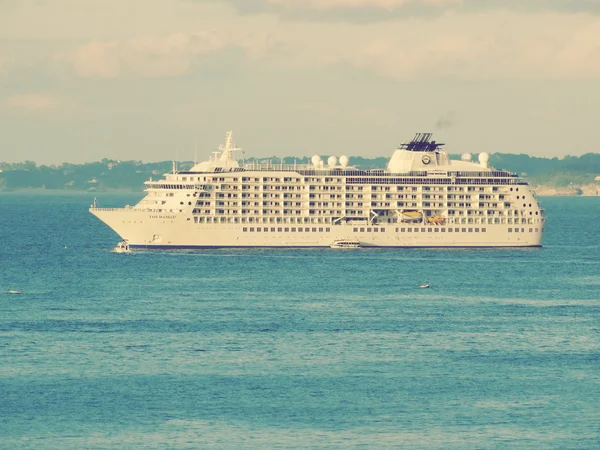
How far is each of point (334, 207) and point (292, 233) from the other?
5928 millimetres

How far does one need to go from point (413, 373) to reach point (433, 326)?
17.2 metres

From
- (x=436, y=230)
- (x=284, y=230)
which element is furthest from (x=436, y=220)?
(x=284, y=230)

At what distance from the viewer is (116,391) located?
68500 millimetres

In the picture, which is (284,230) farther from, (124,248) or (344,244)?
(124,248)

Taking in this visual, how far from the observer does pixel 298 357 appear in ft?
255

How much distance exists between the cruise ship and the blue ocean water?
1408 centimetres

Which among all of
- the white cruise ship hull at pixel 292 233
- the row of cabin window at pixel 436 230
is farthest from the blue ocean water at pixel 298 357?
the row of cabin window at pixel 436 230

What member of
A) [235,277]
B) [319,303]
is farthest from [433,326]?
[235,277]

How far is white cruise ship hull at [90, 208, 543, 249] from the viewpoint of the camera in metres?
142

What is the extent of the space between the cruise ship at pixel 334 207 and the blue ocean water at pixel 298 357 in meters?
14.1

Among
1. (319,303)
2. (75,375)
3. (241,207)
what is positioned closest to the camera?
(75,375)

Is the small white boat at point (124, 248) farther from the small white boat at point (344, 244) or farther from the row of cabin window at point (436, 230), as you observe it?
the row of cabin window at point (436, 230)

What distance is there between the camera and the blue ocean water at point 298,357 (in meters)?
61.8

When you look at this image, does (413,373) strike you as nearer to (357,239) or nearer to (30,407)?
(30,407)
